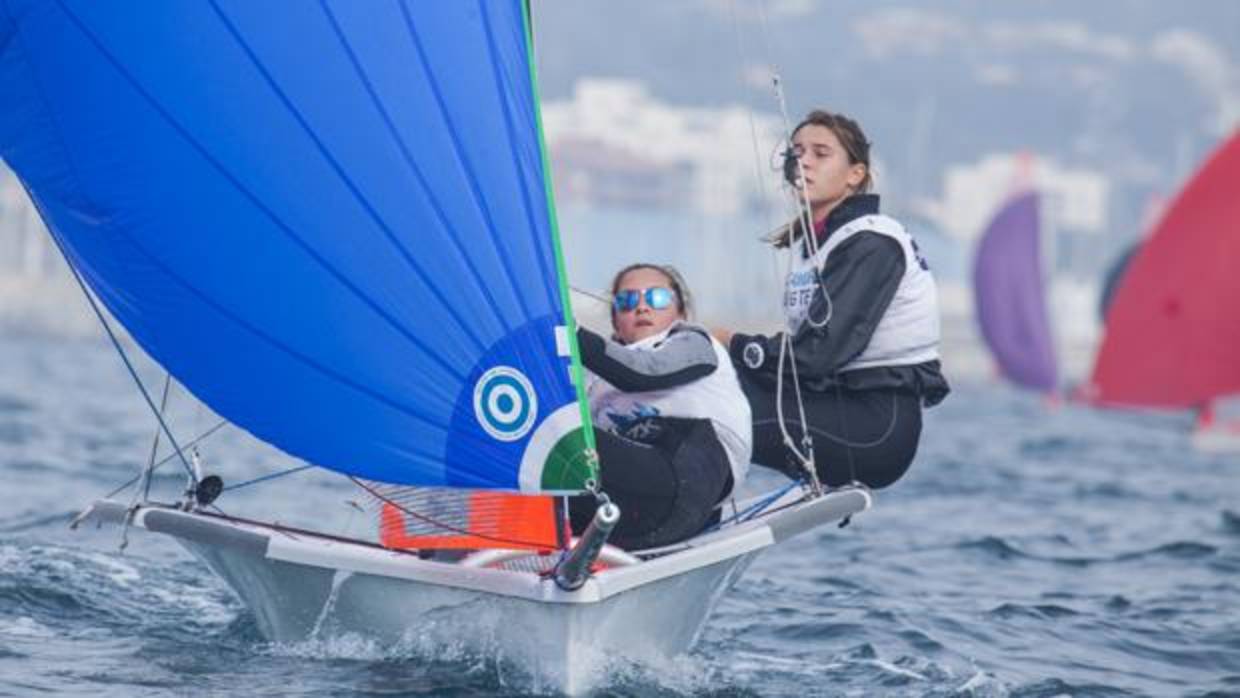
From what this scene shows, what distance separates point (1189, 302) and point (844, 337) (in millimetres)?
11722

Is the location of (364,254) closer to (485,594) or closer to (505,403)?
(505,403)

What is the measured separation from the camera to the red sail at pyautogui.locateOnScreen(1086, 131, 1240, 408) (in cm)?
1705

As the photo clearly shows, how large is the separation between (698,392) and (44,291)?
212 ft

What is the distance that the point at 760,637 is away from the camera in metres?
7.02

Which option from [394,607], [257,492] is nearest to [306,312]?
[394,607]

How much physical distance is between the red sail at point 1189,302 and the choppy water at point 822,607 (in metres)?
2.74

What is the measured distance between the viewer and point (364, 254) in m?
5.32

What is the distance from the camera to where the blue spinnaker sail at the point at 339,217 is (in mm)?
5262

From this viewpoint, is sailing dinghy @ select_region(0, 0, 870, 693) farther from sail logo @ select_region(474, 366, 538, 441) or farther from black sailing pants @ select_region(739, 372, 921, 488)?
black sailing pants @ select_region(739, 372, 921, 488)

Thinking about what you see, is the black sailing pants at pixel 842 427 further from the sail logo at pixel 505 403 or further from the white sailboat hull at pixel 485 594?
the sail logo at pixel 505 403

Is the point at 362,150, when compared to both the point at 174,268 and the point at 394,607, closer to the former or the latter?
the point at 174,268

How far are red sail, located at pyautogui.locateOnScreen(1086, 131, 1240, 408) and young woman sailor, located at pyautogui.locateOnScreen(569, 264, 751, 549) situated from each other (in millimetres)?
11451

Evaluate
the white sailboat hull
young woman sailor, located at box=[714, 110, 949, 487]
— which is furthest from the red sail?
the white sailboat hull

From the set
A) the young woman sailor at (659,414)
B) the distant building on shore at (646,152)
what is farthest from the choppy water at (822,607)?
the distant building on shore at (646,152)
